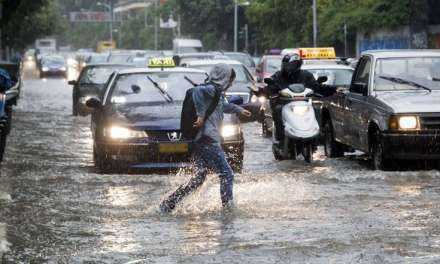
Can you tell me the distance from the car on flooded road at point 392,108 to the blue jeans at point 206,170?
352cm

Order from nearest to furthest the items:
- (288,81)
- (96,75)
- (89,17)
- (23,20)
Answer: (288,81), (96,75), (23,20), (89,17)

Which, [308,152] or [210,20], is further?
[210,20]

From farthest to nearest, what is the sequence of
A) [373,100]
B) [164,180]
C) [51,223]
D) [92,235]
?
[373,100] < [164,180] < [51,223] < [92,235]

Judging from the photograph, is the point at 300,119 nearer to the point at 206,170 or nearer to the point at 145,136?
the point at 145,136

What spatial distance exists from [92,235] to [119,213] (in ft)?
4.54

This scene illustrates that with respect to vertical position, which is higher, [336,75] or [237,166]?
[336,75]

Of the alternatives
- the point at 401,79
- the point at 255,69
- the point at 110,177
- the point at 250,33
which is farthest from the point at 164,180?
the point at 250,33

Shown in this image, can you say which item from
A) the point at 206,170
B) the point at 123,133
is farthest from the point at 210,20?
the point at 206,170

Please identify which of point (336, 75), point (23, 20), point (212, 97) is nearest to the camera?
point (212, 97)

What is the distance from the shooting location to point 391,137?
14.1m

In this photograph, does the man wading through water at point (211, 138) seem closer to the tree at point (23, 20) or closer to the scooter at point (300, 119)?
the scooter at point (300, 119)

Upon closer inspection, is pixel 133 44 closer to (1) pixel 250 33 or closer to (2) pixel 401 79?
(1) pixel 250 33

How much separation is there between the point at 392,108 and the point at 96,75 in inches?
658

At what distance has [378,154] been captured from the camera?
47.9 feet
